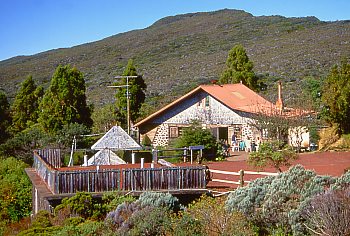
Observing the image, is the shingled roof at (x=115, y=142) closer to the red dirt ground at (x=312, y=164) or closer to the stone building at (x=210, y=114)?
the red dirt ground at (x=312, y=164)

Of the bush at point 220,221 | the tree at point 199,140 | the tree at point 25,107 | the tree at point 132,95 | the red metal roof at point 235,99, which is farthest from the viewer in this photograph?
the tree at point 25,107

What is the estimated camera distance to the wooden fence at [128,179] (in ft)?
53.9

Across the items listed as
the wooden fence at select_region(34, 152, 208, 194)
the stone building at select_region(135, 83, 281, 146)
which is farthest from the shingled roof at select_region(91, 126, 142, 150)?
the stone building at select_region(135, 83, 281, 146)

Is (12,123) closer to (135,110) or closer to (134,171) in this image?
(135,110)

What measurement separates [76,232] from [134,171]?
14.1 ft

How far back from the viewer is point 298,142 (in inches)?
1326

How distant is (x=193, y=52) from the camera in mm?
102188

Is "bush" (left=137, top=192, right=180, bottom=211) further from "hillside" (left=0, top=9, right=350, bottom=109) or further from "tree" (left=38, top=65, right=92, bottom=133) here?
"hillside" (left=0, top=9, right=350, bottom=109)

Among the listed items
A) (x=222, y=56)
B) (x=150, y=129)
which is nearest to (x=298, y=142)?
(x=150, y=129)

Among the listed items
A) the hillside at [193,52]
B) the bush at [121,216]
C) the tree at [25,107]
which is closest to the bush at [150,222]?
the bush at [121,216]

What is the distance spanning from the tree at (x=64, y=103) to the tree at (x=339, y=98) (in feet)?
43.2

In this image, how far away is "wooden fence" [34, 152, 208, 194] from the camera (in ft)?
53.9

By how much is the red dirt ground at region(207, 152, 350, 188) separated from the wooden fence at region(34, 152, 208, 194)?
3.16 metres

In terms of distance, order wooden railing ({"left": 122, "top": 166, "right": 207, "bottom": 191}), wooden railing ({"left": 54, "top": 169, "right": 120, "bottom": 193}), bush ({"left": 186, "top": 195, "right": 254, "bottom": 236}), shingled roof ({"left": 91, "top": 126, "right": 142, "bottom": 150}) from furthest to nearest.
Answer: shingled roof ({"left": 91, "top": 126, "right": 142, "bottom": 150})
wooden railing ({"left": 122, "top": 166, "right": 207, "bottom": 191})
wooden railing ({"left": 54, "top": 169, "right": 120, "bottom": 193})
bush ({"left": 186, "top": 195, "right": 254, "bottom": 236})
